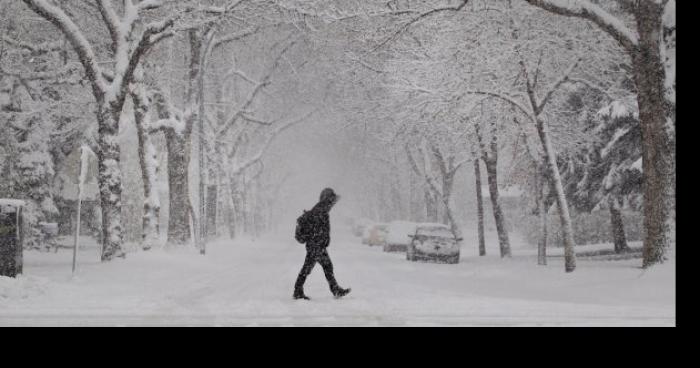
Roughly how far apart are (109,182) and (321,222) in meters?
9.24

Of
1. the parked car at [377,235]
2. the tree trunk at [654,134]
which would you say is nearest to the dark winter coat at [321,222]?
the tree trunk at [654,134]

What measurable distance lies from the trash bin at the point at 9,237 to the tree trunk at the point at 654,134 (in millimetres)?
12316

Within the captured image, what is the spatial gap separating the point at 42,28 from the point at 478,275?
16980 mm

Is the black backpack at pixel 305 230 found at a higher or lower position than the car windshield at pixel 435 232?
higher

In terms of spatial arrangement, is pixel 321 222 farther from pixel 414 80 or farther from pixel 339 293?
pixel 414 80

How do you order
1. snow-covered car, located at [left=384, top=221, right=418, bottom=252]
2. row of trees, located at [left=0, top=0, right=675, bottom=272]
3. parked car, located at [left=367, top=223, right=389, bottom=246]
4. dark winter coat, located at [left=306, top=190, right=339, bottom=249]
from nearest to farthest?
dark winter coat, located at [left=306, top=190, right=339, bottom=249] < row of trees, located at [left=0, top=0, right=675, bottom=272] < snow-covered car, located at [left=384, top=221, right=418, bottom=252] < parked car, located at [left=367, top=223, right=389, bottom=246]

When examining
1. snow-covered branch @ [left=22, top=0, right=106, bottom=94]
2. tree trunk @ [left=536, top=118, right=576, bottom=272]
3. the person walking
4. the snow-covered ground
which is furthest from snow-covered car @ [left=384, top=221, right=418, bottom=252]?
the person walking

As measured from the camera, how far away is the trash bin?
12.5 metres

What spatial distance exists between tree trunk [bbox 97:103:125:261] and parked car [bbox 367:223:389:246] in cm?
2893

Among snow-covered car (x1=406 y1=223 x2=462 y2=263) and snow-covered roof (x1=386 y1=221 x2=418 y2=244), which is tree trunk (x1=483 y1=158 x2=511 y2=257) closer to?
snow-covered car (x1=406 y1=223 x2=462 y2=263)

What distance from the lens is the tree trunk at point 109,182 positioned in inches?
703

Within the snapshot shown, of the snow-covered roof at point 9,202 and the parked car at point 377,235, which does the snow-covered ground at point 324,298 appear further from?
the parked car at point 377,235
